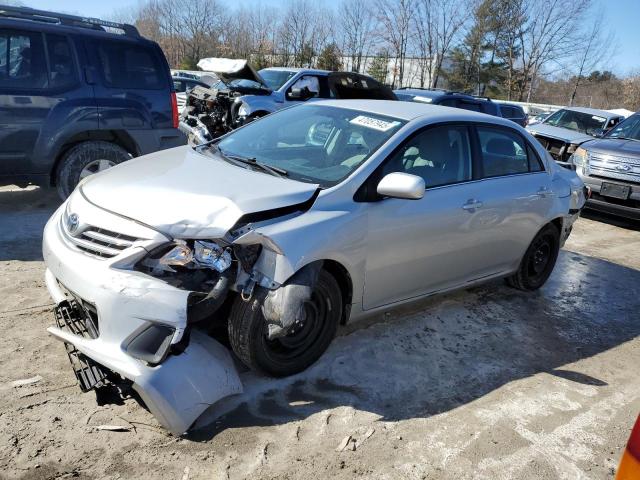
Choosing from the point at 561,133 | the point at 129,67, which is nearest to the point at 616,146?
the point at 561,133

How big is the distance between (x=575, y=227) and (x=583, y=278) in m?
2.82

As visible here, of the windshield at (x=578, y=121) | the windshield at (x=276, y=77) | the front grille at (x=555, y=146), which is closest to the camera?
the front grille at (x=555, y=146)

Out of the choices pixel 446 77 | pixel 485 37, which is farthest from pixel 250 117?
pixel 485 37

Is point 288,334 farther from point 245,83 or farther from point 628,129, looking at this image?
point 628,129

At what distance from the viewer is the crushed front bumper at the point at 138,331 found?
265 centimetres

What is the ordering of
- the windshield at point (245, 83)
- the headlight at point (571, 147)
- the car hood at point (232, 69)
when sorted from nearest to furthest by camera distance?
the car hood at point (232, 69) → the windshield at point (245, 83) → the headlight at point (571, 147)

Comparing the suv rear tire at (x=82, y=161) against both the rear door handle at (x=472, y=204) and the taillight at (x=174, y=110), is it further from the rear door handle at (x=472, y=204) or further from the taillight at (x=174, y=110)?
the rear door handle at (x=472, y=204)

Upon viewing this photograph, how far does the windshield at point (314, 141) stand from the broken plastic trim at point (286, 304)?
2.43 feet

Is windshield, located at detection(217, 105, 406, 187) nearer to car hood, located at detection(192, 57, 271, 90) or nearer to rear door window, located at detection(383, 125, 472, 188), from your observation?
rear door window, located at detection(383, 125, 472, 188)

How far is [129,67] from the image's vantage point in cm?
639

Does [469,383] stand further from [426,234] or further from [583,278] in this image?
[583,278]

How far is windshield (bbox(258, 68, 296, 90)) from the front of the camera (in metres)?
12.1

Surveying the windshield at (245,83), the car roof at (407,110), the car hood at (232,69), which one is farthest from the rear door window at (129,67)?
the windshield at (245,83)

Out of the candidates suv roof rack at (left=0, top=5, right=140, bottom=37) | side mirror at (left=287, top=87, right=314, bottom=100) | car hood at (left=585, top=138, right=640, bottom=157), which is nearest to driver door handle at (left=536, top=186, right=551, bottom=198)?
car hood at (left=585, top=138, right=640, bottom=157)
